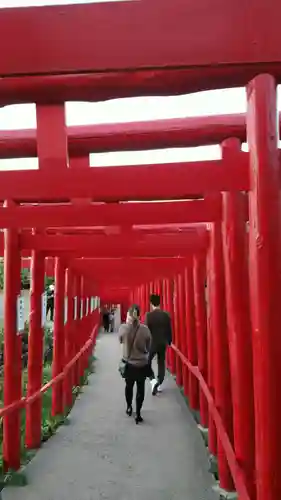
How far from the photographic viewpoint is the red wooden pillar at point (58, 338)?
328 inches

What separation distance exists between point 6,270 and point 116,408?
3830mm

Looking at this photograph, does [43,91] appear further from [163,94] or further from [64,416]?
[64,416]

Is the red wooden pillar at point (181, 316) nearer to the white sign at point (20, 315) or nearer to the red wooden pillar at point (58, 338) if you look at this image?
the red wooden pillar at point (58, 338)

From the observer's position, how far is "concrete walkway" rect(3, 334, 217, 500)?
5.11 m

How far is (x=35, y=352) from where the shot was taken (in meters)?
6.61

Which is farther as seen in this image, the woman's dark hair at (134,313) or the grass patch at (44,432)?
the woman's dark hair at (134,313)

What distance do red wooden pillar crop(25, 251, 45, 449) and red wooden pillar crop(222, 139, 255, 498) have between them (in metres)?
2.77

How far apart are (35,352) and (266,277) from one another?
442cm

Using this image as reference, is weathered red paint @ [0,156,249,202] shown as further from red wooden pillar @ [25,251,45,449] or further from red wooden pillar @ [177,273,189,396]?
red wooden pillar @ [177,273,189,396]

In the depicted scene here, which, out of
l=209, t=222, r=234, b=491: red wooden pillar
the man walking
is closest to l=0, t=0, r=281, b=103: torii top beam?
l=209, t=222, r=234, b=491: red wooden pillar

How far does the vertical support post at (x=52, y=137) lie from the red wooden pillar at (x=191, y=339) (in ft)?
18.8

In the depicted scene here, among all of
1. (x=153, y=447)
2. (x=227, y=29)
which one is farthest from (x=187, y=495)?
(x=227, y=29)

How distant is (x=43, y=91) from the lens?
2826mm

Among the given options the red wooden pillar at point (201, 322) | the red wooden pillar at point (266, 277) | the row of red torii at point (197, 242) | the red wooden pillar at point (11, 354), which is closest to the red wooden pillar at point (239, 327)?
the row of red torii at point (197, 242)
